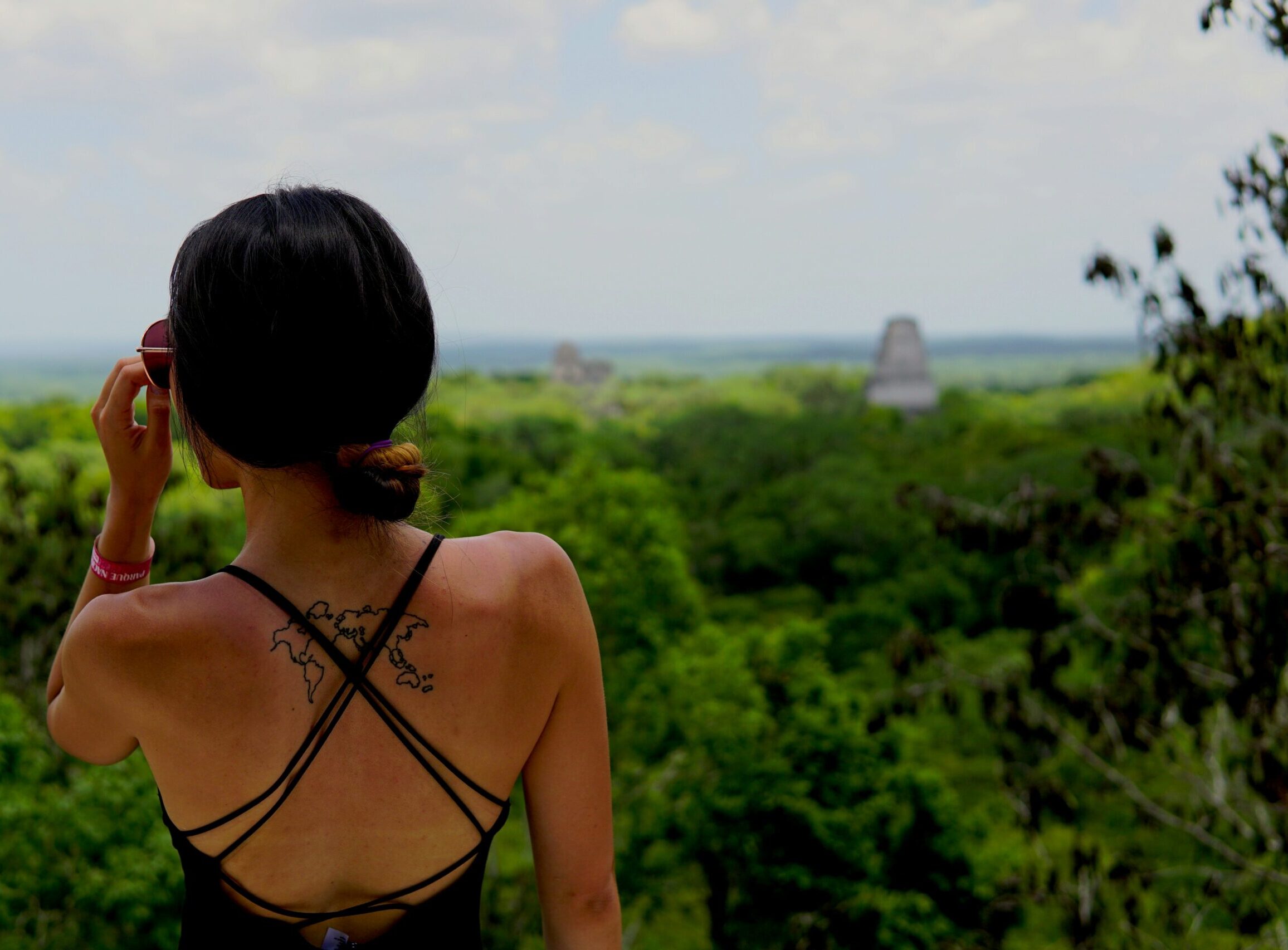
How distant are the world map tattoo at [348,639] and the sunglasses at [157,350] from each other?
31 cm

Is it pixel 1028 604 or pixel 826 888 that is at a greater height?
pixel 1028 604

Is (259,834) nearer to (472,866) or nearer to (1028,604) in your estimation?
(472,866)

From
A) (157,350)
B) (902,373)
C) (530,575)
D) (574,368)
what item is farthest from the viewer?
(574,368)

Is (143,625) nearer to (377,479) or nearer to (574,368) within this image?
(377,479)

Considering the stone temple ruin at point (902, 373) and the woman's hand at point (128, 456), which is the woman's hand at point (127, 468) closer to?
the woman's hand at point (128, 456)

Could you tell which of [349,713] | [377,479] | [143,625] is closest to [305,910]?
[349,713]

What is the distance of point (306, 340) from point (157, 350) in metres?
0.22

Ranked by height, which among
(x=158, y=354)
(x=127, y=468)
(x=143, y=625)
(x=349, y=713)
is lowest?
(x=349, y=713)

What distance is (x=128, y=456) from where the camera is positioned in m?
1.40

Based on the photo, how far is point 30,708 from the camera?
12234 mm

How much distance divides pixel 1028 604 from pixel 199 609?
429 centimetres

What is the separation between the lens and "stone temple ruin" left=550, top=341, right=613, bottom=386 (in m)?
97.4

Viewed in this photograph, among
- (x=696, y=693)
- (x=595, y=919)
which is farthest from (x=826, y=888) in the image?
(x=595, y=919)

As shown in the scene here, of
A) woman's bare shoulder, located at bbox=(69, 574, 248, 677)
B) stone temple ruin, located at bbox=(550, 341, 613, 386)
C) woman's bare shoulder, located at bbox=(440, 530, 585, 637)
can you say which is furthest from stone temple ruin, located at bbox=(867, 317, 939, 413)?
woman's bare shoulder, located at bbox=(69, 574, 248, 677)
